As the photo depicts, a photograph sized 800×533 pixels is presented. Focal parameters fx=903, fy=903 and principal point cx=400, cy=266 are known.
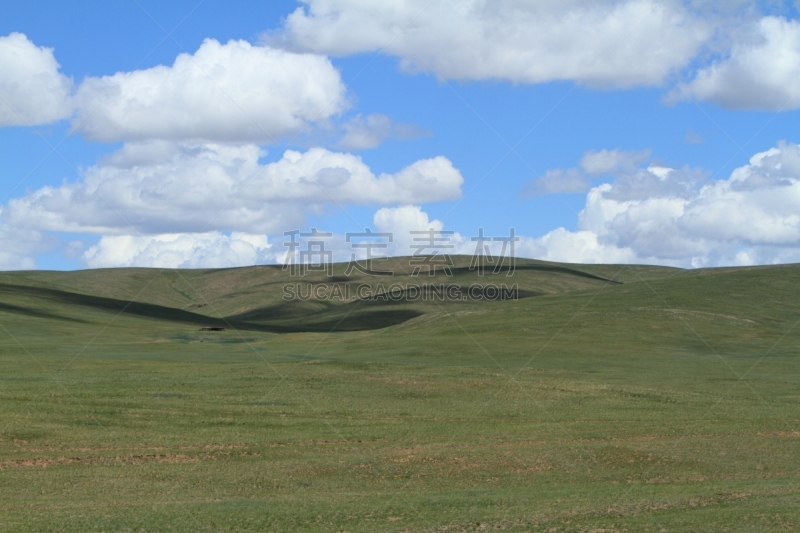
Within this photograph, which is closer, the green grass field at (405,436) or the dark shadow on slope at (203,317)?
the green grass field at (405,436)

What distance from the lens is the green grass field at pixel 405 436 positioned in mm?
19844

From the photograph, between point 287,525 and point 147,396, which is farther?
point 147,396

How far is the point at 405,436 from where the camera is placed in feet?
102

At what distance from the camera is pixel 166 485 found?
23125mm

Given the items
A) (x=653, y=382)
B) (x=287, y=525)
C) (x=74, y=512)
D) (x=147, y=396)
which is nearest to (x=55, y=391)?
(x=147, y=396)

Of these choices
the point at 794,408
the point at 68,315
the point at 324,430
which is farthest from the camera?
the point at 68,315

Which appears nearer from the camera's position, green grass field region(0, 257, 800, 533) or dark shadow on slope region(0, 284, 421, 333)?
green grass field region(0, 257, 800, 533)

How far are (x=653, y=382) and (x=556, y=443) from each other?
65.8 ft

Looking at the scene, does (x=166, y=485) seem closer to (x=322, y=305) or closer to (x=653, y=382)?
(x=653, y=382)

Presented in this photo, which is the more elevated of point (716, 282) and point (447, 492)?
point (716, 282)

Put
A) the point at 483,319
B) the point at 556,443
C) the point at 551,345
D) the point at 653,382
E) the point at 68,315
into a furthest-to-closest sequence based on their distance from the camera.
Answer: the point at 68,315
the point at 483,319
the point at 551,345
the point at 653,382
the point at 556,443

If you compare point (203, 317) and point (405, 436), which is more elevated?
point (203, 317)

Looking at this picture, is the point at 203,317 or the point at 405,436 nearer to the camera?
the point at 405,436

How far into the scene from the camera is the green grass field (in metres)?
19.8
